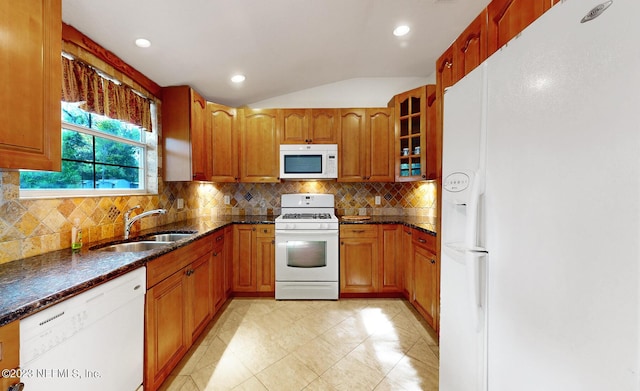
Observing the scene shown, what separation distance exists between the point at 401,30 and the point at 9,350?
3.02 m

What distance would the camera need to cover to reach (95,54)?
5.71 ft

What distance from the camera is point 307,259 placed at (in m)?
2.74

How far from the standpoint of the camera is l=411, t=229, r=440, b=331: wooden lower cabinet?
2.04 m

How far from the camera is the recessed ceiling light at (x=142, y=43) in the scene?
1765mm

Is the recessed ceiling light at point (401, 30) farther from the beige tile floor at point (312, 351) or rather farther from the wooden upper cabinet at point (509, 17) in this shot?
the beige tile floor at point (312, 351)

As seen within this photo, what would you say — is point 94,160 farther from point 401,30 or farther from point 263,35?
point 401,30

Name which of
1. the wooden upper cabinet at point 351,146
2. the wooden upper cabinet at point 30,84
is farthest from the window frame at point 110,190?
the wooden upper cabinet at point 351,146

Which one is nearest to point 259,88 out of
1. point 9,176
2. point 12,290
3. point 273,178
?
point 273,178

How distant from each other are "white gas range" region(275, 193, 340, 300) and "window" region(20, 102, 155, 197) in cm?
147

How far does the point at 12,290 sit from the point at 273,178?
2266 millimetres

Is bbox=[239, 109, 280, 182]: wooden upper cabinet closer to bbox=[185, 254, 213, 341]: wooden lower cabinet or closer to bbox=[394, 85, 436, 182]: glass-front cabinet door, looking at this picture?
bbox=[185, 254, 213, 341]: wooden lower cabinet

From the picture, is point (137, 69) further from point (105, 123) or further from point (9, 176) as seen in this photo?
point (9, 176)

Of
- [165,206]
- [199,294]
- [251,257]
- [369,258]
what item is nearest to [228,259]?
[251,257]

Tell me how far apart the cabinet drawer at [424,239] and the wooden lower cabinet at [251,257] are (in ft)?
5.05
